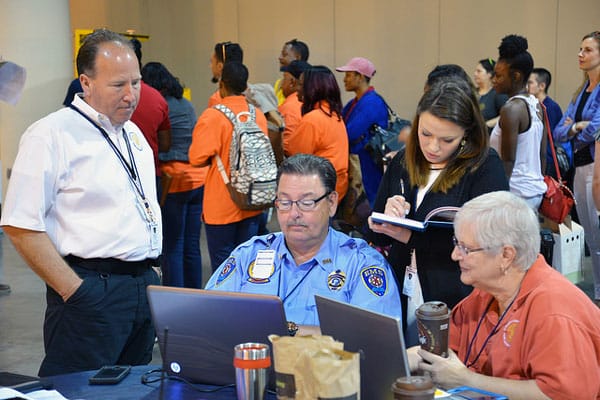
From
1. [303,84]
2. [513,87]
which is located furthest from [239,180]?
[513,87]

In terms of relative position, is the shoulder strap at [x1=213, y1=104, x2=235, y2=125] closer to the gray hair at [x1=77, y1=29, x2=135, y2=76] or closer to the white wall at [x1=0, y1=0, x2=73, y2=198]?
the gray hair at [x1=77, y1=29, x2=135, y2=76]

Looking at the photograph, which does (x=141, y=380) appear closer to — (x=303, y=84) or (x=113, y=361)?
(x=113, y=361)

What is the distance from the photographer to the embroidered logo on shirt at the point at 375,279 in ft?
8.64

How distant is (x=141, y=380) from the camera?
2346 mm

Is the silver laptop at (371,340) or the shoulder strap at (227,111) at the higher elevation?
the shoulder strap at (227,111)

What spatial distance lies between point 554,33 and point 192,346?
7355 millimetres

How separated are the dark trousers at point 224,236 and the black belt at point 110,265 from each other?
204 cm

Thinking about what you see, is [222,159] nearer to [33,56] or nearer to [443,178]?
[443,178]

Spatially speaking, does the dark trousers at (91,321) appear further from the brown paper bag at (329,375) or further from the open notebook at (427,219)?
the brown paper bag at (329,375)

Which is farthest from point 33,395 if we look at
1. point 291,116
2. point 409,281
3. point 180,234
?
point 291,116

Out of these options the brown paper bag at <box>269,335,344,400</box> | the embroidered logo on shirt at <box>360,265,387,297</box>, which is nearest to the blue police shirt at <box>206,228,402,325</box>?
the embroidered logo on shirt at <box>360,265,387,297</box>

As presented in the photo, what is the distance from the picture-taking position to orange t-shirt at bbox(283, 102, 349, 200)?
5.22 meters

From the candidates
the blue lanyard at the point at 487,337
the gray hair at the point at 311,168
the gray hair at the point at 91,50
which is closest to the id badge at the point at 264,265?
the gray hair at the point at 311,168

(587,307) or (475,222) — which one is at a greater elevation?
(475,222)
